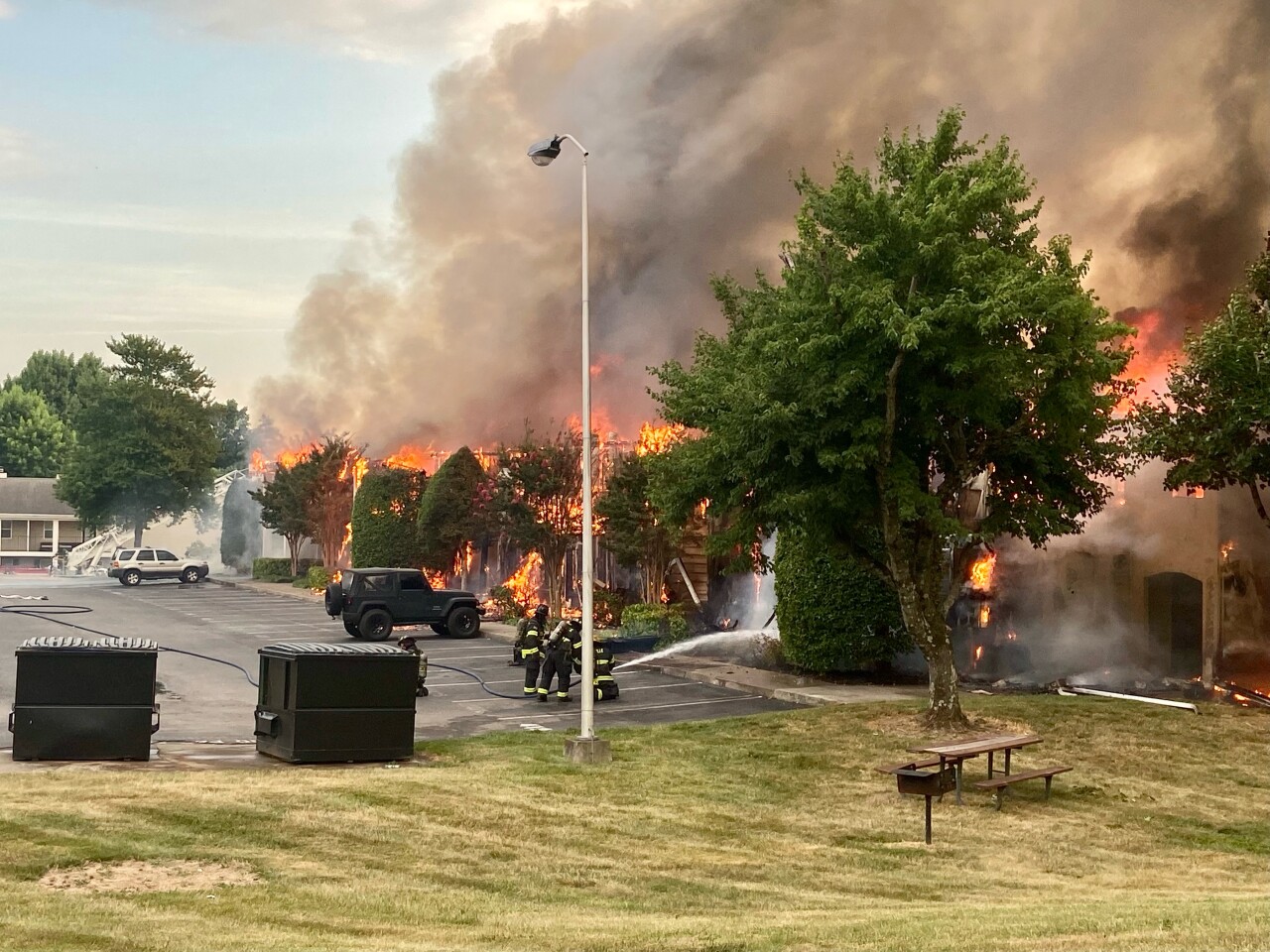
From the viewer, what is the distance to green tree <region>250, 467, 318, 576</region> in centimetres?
5584

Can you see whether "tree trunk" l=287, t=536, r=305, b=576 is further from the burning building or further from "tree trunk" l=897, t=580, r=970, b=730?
"tree trunk" l=897, t=580, r=970, b=730

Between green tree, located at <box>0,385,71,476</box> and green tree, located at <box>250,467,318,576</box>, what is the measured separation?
53132mm

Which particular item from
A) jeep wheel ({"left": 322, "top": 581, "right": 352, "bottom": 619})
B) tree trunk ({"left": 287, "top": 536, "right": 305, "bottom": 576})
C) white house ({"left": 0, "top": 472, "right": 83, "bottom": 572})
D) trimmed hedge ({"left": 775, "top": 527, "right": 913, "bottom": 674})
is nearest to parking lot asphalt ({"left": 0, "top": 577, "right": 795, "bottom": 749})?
jeep wheel ({"left": 322, "top": 581, "right": 352, "bottom": 619})

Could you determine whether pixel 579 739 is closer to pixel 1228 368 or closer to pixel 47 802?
pixel 47 802

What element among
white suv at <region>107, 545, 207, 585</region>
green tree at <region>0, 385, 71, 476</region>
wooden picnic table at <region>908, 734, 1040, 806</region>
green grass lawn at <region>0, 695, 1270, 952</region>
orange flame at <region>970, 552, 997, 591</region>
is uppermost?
green tree at <region>0, 385, 71, 476</region>

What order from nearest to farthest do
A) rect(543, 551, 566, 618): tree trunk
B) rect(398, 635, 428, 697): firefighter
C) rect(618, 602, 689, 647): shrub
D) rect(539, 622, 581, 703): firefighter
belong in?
rect(398, 635, 428, 697): firefighter
rect(539, 622, 581, 703): firefighter
rect(618, 602, 689, 647): shrub
rect(543, 551, 566, 618): tree trunk

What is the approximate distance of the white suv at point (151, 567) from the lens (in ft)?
186

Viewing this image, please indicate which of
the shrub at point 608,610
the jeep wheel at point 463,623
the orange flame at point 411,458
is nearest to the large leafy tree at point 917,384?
the jeep wheel at point 463,623

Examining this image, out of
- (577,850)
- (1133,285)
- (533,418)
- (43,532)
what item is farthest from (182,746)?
(43,532)

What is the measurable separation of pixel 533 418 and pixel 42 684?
4284 cm

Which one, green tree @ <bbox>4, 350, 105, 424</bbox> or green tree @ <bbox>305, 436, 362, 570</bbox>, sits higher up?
green tree @ <bbox>4, 350, 105, 424</bbox>

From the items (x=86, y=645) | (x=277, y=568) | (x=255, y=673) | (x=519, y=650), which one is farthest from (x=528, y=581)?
(x=86, y=645)

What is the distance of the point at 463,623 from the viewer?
34.6 meters

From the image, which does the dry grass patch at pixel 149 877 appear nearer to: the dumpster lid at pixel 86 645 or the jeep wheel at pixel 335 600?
the dumpster lid at pixel 86 645
